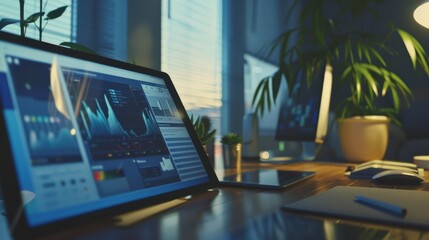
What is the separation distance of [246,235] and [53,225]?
0.21 metres

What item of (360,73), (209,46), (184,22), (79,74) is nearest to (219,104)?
(209,46)

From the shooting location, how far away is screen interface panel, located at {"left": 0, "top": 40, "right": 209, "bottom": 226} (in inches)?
14.9

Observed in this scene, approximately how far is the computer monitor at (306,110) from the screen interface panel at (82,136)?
86 cm

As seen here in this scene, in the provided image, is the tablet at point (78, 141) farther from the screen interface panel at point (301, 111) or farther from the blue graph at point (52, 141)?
the screen interface panel at point (301, 111)

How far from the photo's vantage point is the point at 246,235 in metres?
0.42

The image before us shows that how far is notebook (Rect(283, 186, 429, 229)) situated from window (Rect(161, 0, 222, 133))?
1211 millimetres

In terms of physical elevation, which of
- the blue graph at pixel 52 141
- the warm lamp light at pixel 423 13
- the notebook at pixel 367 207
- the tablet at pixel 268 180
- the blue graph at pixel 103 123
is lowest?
the notebook at pixel 367 207

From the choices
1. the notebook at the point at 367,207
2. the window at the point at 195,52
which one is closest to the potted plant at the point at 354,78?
the window at the point at 195,52

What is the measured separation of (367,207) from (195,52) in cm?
180

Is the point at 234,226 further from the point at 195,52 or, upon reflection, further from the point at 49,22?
the point at 195,52

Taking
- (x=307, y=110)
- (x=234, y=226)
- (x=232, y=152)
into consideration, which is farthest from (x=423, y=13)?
(x=234, y=226)

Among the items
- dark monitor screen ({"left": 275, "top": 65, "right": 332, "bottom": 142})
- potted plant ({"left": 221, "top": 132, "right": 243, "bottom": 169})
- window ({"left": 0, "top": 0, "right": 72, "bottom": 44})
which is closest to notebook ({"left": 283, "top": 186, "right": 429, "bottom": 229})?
potted plant ({"left": 221, "top": 132, "right": 243, "bottom": 169})

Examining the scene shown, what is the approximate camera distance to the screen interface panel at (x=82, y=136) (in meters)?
0.38

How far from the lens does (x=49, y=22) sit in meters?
1.24
